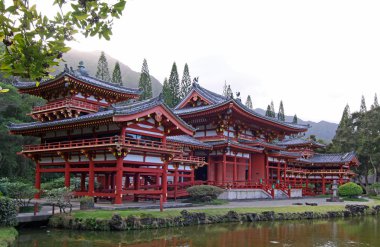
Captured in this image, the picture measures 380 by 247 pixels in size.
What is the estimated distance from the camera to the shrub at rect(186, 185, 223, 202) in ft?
106

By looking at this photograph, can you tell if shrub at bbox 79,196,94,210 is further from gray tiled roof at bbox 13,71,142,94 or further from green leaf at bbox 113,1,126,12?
green leaf at bbox 113,1,126,12

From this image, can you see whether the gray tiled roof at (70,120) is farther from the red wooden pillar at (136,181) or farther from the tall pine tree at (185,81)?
the tall pine tree at (185,81)

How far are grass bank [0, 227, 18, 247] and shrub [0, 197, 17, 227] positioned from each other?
0.48m

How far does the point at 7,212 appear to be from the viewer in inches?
766

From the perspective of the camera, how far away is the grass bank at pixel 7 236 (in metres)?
16.3

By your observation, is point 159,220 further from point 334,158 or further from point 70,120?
point 334,158

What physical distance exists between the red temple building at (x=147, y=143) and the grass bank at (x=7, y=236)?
8102 mm

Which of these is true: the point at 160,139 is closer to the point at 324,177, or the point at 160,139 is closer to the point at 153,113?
the point at 153,113

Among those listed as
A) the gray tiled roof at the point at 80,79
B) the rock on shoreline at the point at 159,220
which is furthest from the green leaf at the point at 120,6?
the gray tiled roof at the point at 80,79

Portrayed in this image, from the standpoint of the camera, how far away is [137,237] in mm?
19750

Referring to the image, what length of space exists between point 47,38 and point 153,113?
77.3 feet

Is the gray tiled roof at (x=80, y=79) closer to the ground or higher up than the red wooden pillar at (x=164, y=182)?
higher up

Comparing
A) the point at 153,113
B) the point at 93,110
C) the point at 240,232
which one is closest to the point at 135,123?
the point at 153,113

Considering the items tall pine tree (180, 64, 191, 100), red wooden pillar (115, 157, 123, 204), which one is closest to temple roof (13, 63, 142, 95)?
red wooden pillar (115, 157, 123, 204)
